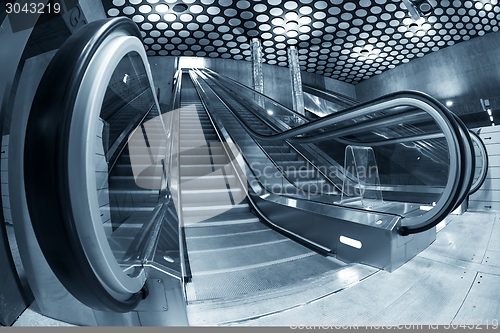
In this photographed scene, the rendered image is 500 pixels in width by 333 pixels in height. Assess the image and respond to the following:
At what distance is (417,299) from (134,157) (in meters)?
2.83

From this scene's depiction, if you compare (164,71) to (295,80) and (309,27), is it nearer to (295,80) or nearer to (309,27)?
(295,80)

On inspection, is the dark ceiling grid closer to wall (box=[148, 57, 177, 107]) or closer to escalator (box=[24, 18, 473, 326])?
wall (box=[148, 57, 177, 107])

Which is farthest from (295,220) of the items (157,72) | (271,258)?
(157,72)

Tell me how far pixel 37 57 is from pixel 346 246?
2212 millimetres

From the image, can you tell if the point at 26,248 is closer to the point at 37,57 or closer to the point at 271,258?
the point at 37,57

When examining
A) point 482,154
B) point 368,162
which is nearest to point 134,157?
point 368,162

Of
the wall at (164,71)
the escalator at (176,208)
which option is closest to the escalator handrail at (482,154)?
the escalator at (176,208)

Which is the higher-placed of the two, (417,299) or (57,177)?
(57,177)

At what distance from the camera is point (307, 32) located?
8.59 m

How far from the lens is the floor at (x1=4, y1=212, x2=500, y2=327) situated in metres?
1.06

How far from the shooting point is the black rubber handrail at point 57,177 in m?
0.62

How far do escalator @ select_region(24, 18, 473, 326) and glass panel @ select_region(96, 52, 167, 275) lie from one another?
17 millimetres

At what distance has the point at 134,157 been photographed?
9.09ft

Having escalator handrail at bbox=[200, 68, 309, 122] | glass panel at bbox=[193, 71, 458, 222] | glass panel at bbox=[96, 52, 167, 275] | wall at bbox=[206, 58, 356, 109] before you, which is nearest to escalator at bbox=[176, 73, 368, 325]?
glass panel at bbox=[96, 52, 167, 275]
